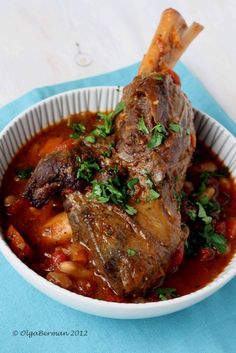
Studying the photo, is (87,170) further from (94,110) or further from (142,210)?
(94,110)

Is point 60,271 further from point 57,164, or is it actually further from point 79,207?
point 57,164

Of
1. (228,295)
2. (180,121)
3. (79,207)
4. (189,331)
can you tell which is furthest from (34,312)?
(180,121)

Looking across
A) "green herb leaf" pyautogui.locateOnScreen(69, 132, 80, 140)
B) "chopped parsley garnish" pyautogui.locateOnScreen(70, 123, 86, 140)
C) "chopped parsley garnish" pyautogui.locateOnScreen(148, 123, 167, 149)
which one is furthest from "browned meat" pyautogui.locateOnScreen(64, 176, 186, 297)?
"chopped parsley garnish" pyautogui.locateOnScreen(70, 123, 86, 140)

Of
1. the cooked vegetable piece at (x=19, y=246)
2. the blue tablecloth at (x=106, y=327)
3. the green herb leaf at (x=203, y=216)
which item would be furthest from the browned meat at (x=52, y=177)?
the green herb leaf at (x=203, y=216)

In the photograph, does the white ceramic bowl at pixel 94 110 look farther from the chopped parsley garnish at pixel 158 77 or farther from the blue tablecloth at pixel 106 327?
the chopped parsley garnish at pixel 158 77

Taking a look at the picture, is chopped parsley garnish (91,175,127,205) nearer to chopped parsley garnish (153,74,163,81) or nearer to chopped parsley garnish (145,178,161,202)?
chopped parsley garnish (145,178,161,202)

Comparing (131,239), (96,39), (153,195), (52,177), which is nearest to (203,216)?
(153,195)
